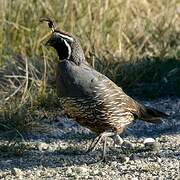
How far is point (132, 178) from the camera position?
5.02m

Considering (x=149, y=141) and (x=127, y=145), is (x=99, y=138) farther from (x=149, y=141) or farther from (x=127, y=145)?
(x=149, y=141)

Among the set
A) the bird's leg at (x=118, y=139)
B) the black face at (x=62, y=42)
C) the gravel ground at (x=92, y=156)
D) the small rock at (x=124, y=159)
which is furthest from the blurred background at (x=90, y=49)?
the small rock at (x=124, y=159)

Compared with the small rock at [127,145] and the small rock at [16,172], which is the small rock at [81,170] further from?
the small rock at [127,145]

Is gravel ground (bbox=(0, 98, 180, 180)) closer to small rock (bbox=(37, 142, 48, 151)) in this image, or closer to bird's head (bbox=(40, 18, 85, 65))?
small rock (bbox=(37, 142, 48, 151))

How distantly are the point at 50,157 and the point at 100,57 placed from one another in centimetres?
231

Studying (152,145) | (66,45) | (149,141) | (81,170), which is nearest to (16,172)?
(81,170)

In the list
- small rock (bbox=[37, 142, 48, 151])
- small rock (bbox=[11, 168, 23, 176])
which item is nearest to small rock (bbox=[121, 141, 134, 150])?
small rock (bbox=[37, 142, 48, 151])

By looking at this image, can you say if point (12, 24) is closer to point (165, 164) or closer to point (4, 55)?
point (4, 55)

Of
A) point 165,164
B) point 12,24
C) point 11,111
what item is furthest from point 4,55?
point 165,164

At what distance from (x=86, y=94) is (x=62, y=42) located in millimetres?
454

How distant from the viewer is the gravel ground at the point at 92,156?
5176mm

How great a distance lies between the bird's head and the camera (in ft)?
18.2

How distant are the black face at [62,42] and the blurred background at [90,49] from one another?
1069 millimetres

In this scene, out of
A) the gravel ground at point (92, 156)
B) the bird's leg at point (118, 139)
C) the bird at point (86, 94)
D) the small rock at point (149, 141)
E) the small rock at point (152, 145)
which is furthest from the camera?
the bird's leg at point (118, 139)
